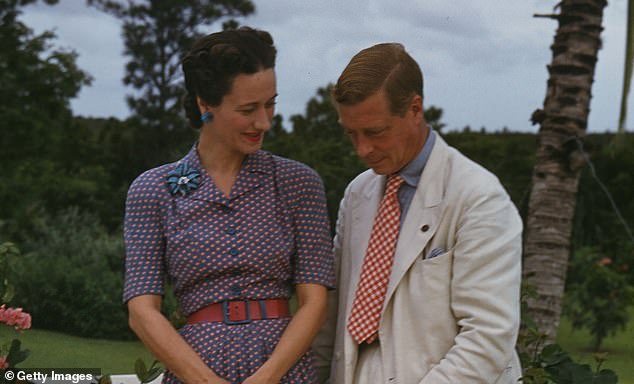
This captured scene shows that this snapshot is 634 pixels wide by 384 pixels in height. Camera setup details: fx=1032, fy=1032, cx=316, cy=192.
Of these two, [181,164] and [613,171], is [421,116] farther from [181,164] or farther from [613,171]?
[613,171]

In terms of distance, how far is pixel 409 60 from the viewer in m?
2.30

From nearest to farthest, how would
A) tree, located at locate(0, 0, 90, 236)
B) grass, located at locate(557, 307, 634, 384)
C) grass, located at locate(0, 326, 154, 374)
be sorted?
grass, located at locate(0, 326, 154, 374)
grass, located at locate(557, 307, 634, 384)
tree, located at locate(0, 0, 90, 236)

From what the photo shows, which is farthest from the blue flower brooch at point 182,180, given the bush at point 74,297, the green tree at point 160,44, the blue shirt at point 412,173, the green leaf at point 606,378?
the green tree at point 160,44

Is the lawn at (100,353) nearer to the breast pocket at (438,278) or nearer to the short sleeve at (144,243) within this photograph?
the short sleeve at (144,243)

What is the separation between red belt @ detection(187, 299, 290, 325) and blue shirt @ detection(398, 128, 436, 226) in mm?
363

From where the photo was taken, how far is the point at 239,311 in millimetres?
2305

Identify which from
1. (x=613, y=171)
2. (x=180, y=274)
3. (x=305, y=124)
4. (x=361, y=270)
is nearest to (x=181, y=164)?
(x=180, y=274)

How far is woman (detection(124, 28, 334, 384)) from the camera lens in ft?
7.40

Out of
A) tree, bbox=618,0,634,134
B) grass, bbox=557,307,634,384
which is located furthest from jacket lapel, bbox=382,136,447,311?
grass, bbox=557,307,634,384

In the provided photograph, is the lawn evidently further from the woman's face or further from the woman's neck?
the woman's face

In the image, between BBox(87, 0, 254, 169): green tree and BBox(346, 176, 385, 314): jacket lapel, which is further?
BBox(87, 0, 254, 169): green tree

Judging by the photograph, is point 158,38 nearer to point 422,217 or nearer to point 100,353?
point 100,353

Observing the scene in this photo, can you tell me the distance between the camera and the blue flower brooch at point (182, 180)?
2352 millimetres

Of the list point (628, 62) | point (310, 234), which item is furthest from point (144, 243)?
point (628, 62)
